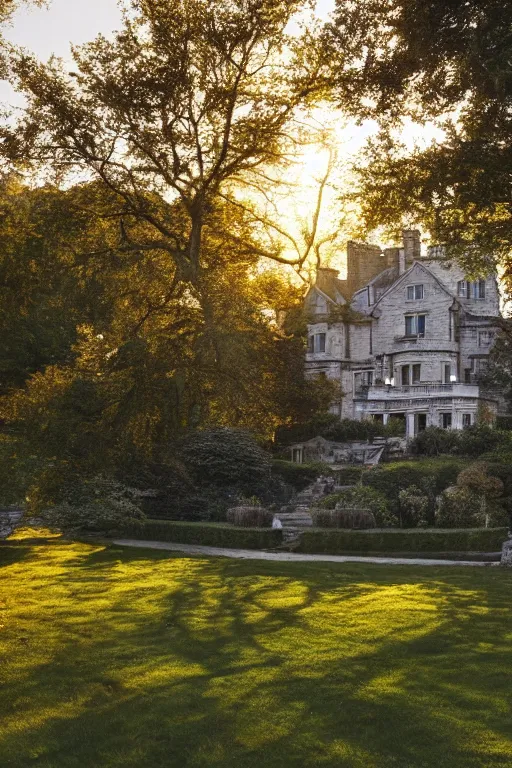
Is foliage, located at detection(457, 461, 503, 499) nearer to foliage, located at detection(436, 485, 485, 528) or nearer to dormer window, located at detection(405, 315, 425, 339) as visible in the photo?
foliage, located at detection(436, 485, 485, 528)

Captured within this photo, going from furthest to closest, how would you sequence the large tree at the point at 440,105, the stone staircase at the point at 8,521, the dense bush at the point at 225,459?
the dense bush at the point at 225,459 → the stone staircase at the point at 8,521 → the large tree at the point at 440,105

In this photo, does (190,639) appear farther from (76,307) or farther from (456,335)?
(456,335)

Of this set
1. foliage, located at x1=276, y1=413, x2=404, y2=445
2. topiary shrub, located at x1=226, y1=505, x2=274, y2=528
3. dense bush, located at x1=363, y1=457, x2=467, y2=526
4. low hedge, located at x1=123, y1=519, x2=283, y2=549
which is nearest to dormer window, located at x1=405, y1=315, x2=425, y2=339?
foliage, located at x1=276, y1=413, x2=404, y2=445

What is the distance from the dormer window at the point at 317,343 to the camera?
61594 millimetres

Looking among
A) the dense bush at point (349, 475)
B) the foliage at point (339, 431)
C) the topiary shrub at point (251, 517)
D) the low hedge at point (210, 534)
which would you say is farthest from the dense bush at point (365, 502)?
the foliage at point (339, 431)

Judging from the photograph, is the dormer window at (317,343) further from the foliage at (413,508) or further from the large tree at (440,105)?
the large tree at (440,105)

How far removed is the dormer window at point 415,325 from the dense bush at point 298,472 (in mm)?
20406

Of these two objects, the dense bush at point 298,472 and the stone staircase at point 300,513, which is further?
the dense bush at point 298,472

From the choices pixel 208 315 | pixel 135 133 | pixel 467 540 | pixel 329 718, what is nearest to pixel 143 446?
pixel 208 315

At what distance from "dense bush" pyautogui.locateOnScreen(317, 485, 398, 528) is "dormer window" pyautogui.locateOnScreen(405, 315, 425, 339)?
86.3ft

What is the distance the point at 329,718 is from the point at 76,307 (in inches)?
439

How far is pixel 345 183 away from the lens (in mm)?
16344

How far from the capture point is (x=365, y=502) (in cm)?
3189

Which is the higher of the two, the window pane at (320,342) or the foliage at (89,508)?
the window pane at (320,342)
